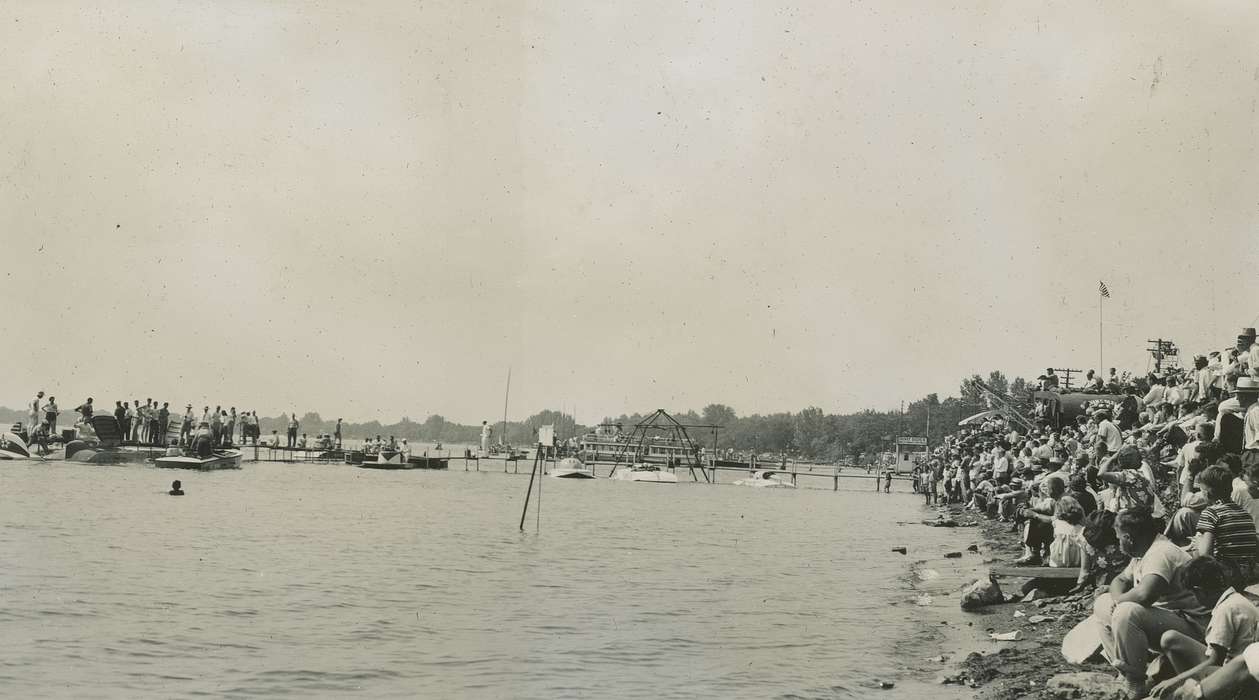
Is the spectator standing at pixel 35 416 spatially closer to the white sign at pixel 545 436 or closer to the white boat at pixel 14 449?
the white boat at pixel 14 449

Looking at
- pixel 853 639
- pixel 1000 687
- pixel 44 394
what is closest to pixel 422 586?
pixel 853 639

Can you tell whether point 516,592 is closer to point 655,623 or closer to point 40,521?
point 655,623

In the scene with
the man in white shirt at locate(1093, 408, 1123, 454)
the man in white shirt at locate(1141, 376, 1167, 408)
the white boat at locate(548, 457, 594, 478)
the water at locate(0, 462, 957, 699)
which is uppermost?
the man in white shirt at locate(1141, 376, 1167, 408)

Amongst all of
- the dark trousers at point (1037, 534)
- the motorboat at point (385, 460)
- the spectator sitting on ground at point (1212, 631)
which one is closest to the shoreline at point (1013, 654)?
the dark trousers at point (1037, 534)

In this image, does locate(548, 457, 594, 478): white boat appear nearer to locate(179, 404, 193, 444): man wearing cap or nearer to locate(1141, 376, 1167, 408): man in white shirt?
locate(179, 404, 193, 444): man wearing cap

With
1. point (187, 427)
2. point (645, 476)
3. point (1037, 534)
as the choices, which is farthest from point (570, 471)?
point (1037, 534)

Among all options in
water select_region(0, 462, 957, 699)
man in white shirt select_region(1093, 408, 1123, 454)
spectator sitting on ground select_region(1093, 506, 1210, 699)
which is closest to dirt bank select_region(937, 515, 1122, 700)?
spectator sitting on ground select_region(1093, 506, 1210, 699)
